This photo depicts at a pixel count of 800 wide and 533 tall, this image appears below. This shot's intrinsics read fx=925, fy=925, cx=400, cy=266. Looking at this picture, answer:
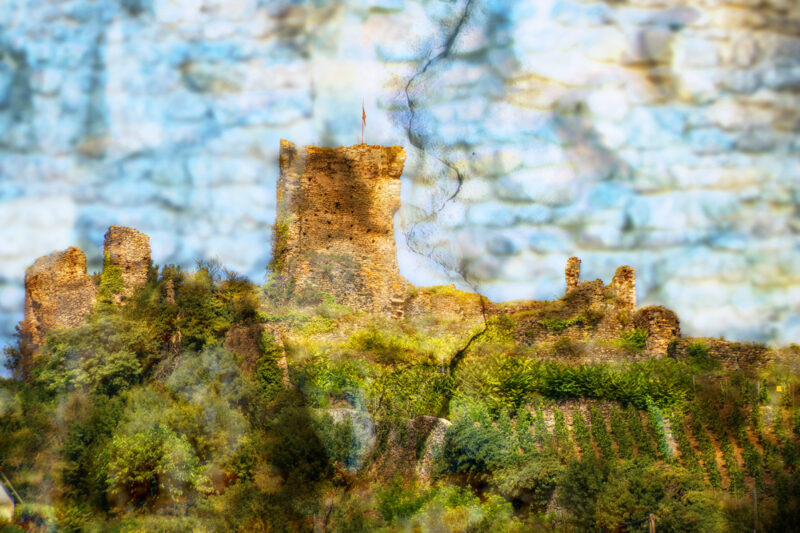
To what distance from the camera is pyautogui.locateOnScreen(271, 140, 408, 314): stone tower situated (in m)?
21.7

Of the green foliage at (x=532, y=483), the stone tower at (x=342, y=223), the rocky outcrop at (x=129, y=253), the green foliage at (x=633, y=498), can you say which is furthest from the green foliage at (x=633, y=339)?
the rocky outcrop at (x=129, y=253)

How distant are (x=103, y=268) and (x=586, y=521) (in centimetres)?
1290

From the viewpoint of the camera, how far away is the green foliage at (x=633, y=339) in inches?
750

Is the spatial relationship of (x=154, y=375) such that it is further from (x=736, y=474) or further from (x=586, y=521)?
(x=736, y=474)

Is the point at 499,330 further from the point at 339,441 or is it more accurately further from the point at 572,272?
the point at 339,441

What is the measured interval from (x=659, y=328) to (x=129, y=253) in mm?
12199

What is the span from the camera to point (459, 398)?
1783 centimetres

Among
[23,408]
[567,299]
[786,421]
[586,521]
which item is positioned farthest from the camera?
[567,299]

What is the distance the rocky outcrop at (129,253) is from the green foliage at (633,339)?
36.1 ft

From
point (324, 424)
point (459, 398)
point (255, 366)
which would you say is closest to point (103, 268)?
point (255, 366)

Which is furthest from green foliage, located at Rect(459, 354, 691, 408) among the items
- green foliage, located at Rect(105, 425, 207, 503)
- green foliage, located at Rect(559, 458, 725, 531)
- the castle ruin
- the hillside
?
green foliage, located at Rect(105, 425, 207, 503)

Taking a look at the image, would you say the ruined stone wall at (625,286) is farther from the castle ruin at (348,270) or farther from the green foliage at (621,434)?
the green foliage at (621,434)

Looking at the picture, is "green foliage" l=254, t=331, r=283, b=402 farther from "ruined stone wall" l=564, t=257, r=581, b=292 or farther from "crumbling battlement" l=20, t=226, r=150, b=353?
"ruined stone wall" l=564, t=257, r=581, b=292

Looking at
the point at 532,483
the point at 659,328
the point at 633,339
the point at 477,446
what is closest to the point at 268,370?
the point at 477,446
